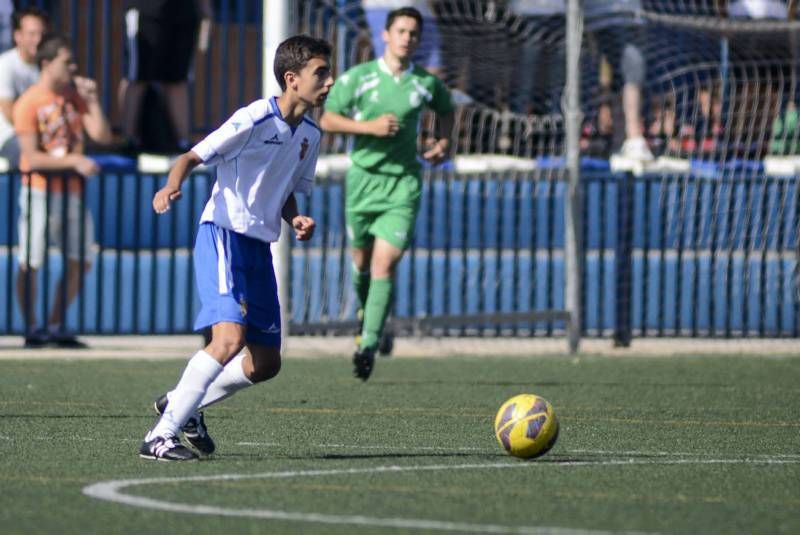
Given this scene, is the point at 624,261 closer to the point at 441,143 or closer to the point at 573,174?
the point at 573,174

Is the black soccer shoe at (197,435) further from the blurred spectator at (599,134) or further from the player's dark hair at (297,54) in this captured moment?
the blurred spectator at (599,134)

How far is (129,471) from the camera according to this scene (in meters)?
7.29

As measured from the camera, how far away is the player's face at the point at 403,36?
13094 millimetres

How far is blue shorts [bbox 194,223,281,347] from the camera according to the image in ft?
26.4

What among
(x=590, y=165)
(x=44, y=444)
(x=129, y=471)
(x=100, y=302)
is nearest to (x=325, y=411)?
(x=44, y=444)

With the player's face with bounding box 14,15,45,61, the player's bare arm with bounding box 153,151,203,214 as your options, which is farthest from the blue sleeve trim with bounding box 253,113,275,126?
the player's face with bounding box 14,15,45,61

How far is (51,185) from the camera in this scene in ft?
51.9

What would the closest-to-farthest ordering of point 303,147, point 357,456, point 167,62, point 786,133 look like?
1. point 357,456
2. point 303,147
3. point 786,133
4. point 167,62

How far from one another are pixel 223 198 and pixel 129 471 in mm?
1514

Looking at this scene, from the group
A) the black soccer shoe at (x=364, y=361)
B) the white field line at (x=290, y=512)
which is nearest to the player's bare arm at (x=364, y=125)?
the black soccer shoe at (x=364, y=361)

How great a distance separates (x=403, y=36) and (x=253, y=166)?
491cm

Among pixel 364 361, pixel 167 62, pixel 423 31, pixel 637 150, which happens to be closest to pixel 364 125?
pixel 364 361

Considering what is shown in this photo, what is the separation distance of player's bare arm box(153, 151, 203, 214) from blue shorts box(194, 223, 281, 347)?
385 millimetres

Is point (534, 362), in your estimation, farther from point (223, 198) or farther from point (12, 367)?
point (223, 198)
